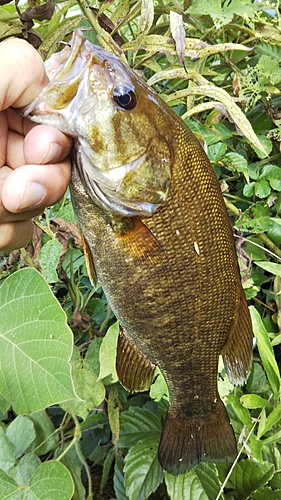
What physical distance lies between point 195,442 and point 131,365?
0.71 feet

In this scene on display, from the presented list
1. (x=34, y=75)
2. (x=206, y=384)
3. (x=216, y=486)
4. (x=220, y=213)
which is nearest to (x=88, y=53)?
(x=34, y=75)

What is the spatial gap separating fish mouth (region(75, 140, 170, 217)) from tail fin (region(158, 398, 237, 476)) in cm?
46

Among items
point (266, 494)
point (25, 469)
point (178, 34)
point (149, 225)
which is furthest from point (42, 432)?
point (178, 34)

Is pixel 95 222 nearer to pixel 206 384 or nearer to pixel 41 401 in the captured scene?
pixel 41 401

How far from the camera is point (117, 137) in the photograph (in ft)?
2.19

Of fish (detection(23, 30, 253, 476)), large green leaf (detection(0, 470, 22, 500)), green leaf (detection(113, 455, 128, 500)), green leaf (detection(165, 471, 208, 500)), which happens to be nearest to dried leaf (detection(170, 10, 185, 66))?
fish (detection(23, 30, 253, 476))

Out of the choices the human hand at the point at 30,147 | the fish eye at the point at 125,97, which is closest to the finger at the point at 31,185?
the human hand at the point at 30,147

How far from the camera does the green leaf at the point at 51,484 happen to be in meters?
0.76

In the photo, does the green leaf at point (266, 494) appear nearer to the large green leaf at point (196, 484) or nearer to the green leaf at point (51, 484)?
the large green leaf at point (196, 484)

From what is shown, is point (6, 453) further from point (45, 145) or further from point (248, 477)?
point (45, 145)

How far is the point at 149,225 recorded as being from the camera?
28.7 inches

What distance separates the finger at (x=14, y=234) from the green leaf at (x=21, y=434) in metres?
0.55

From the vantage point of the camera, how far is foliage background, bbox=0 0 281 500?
0.66 metres

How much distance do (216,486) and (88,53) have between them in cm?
89
